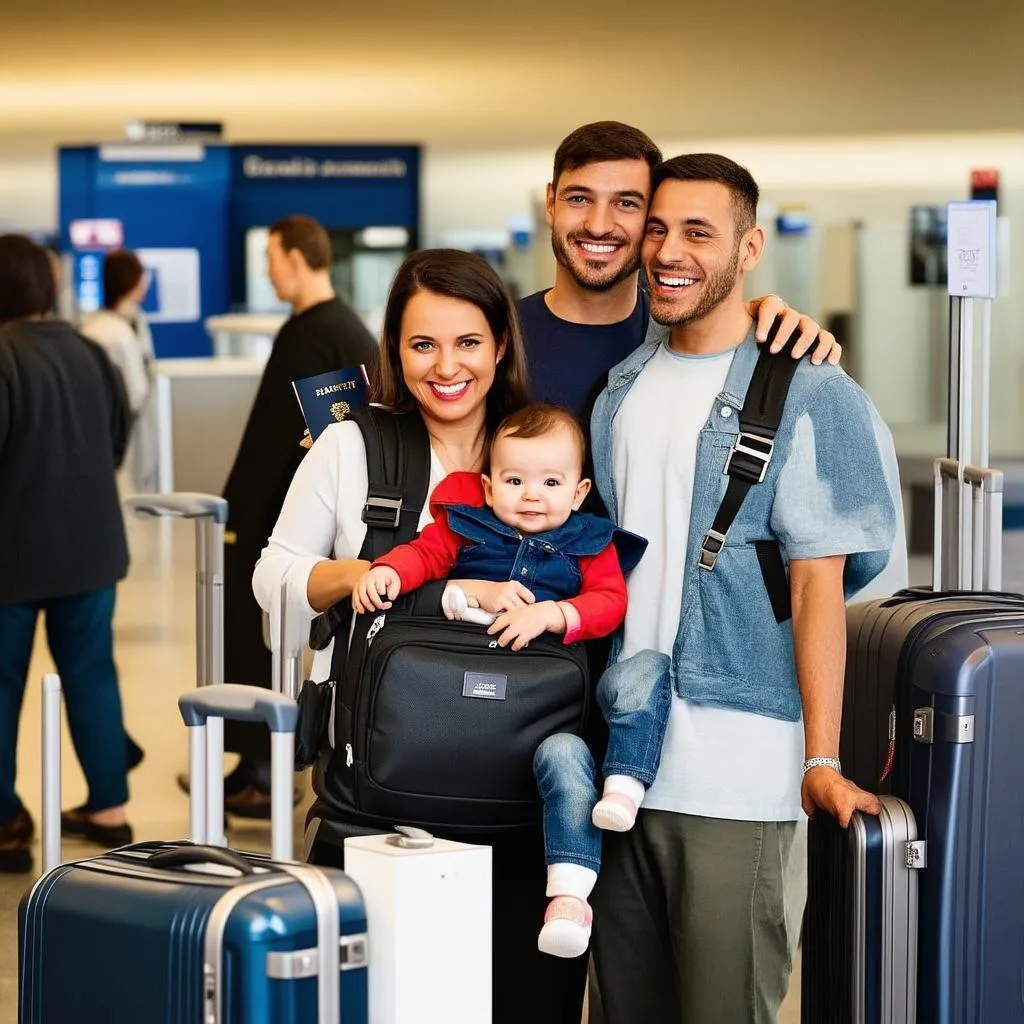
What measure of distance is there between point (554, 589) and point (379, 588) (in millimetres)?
249

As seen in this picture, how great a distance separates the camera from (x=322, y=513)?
7.95 ft

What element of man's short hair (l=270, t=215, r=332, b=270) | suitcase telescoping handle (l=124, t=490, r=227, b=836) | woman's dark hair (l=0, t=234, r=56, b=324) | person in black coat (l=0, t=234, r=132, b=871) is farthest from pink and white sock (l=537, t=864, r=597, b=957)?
man's short hair (l=270, t=215, r=332, b=270)

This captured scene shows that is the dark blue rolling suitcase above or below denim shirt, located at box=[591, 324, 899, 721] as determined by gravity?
below

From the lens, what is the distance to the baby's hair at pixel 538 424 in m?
2.34

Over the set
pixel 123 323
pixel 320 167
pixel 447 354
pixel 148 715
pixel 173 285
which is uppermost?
pixel 320 167

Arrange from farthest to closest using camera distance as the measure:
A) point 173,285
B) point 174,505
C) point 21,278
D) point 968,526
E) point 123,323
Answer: point 173,285
point 123,323
point 21,278
point 174,505
point 968,526

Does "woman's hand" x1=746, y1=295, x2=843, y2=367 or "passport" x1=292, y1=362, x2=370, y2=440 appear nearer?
"woman's hand" x1=746, y1=295, x2=843, y2=367

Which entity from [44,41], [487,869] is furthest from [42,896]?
[44,41]

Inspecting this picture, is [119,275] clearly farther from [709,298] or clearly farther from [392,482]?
[709,298]

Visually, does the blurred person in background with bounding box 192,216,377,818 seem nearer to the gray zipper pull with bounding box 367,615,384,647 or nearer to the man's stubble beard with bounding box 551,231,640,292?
the man's stubble beard with bounding box 551,231,640,292

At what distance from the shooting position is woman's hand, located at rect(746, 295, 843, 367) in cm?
239

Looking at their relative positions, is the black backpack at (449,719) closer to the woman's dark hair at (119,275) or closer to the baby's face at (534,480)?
the baby's face at (534,480)

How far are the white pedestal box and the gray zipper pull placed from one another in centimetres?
37

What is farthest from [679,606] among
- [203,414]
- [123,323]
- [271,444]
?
[203,414]
